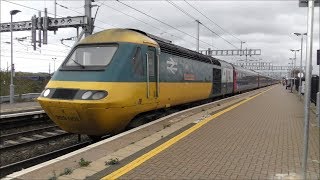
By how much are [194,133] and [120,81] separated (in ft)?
7.85

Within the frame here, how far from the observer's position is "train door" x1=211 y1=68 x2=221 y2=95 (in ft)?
74.1

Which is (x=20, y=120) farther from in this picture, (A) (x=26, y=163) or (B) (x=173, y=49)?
(B) (x=173, y=49)

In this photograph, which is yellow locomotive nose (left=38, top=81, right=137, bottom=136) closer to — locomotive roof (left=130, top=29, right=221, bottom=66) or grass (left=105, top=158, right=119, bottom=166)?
grass (left=105, top=158, right=119, bottom=166)

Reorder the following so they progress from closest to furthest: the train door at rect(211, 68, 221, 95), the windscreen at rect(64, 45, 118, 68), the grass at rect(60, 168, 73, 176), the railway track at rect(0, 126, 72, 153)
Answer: the grass at rect(60, 168, 73, 176), the windscreen at rect(64, 45, 118, 68), the railway track at rect(0, 126, 72, 153), the train door at rect(211, 68, 221, 95)

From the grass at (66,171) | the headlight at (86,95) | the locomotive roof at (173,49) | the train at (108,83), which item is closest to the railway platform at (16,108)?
the locomotive roof at (173,49)

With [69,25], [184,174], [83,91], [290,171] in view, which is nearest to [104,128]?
[83,91]

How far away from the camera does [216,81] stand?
23625mm

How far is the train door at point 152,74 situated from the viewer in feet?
37.9

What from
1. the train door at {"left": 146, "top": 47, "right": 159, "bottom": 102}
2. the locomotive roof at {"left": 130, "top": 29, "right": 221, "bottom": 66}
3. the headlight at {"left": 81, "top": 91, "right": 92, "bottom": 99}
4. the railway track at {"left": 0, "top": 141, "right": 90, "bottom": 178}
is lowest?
the railway track at {"left": 0, "top": 141, "right": 90, "bottom": 178}

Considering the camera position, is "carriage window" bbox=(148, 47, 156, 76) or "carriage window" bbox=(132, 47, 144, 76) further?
"carriage window" bbox=(148, 47, 156, 76)

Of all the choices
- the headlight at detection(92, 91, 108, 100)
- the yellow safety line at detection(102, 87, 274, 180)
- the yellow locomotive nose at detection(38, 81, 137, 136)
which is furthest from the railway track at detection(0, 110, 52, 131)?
the yellow safety line at detection(102, 87, 274, 180)

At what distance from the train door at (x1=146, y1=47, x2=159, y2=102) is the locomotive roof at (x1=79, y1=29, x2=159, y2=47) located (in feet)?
1.46

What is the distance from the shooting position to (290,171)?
6.43 meters

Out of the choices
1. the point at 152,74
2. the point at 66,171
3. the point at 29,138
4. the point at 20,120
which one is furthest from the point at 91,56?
the point at 20,120
